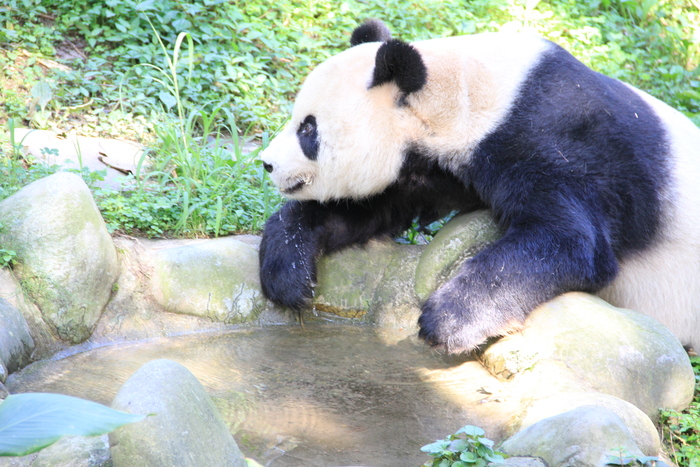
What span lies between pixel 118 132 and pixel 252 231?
1.62 metres

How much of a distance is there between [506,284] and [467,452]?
1042 mm

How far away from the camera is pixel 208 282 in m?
3.09

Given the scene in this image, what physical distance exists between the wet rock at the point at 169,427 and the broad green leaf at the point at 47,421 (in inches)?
19.0

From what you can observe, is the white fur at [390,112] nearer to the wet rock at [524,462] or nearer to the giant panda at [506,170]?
the giant panda at [506,170]

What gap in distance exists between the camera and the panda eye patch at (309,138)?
3250 millimetres

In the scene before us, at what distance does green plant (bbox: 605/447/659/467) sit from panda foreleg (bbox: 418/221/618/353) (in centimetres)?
90

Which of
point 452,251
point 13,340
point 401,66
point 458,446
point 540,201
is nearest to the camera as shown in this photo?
point 458,446

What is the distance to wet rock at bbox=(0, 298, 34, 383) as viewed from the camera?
7.80 ft

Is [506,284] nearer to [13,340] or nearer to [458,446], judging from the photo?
[458,446]

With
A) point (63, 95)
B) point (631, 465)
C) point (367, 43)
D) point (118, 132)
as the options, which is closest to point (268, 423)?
point (631, 465)

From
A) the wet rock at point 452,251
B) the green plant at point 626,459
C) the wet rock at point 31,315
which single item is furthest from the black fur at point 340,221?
the green plant at point 626,459

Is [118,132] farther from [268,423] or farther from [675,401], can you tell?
[675,401]

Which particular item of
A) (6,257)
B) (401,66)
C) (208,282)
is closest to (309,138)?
(401,66)

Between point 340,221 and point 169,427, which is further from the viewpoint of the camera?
point 340,221
